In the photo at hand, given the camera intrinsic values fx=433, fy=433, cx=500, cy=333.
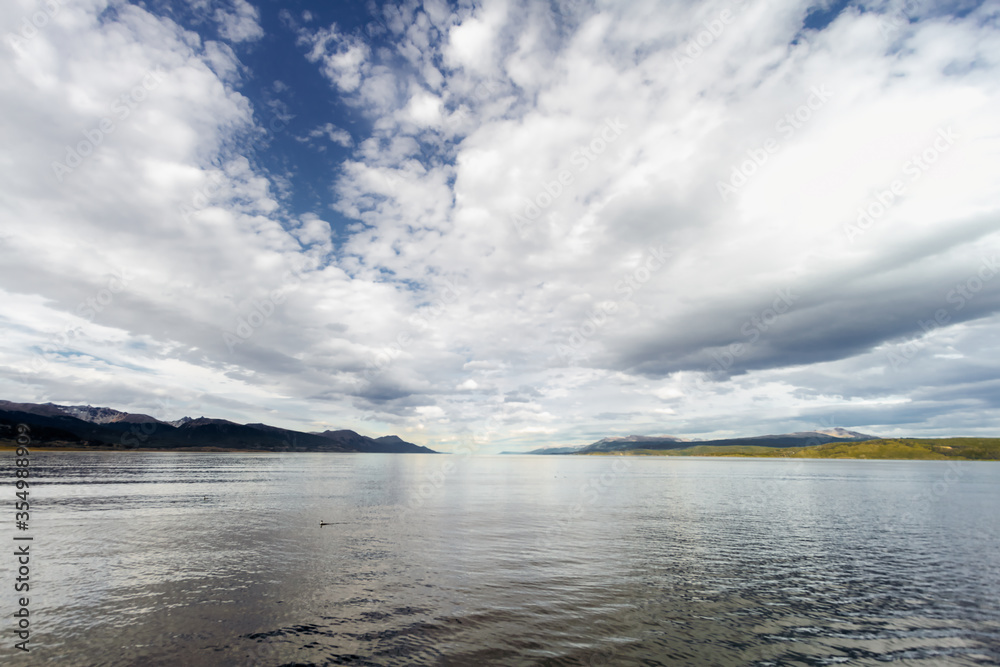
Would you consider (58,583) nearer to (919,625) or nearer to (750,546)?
(919,625)

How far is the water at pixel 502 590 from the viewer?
2347 centimetres

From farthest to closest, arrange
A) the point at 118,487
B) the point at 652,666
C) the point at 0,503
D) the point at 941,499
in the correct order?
the point at 118,487 < the point at 941,499 < the point at 0,503 < the point at 652,666

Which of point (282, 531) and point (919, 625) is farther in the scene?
point (282, 531)

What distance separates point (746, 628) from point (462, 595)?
1855 cm

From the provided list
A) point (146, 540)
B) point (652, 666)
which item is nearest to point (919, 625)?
point (652, 666)

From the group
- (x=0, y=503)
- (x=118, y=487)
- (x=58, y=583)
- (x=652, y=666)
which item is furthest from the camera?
(x=118, y=487)

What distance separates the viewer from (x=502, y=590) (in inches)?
1287

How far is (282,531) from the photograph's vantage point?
180 feet

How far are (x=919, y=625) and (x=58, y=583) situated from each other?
61.3 metres

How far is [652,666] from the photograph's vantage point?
2153 cm

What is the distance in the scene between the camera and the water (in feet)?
77.0

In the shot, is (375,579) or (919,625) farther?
(375,579)

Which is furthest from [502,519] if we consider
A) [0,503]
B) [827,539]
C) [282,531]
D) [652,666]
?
[0,503]

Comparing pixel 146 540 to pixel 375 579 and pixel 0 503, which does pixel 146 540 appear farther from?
pixel 0 503
